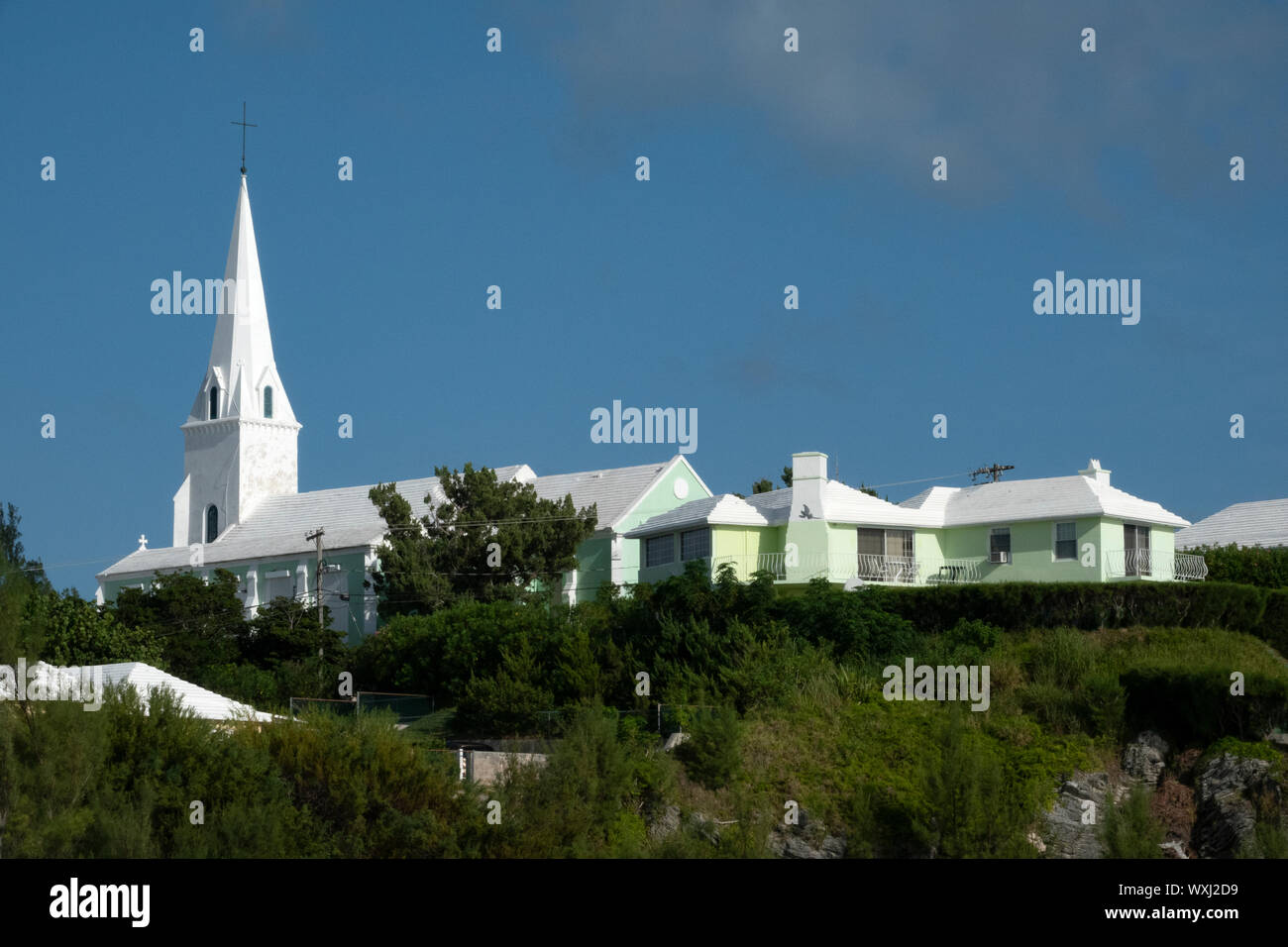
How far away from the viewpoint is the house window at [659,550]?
5197 cm

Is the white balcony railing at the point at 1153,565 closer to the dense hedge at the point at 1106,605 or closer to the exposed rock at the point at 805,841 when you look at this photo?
the dense hedge at the point at 1106,605

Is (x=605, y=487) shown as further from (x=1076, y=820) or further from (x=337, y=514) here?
(x=1076, y=820)

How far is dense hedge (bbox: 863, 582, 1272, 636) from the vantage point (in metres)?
41.7

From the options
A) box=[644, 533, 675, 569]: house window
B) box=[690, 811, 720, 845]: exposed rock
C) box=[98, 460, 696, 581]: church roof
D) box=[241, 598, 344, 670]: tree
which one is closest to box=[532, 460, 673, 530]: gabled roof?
box=[98, 460, 696, 581]: church roof

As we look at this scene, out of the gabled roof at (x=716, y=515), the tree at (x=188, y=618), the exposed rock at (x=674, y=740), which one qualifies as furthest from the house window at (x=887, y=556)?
the tree at (x=188, y=618)

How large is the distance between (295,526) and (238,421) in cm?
928

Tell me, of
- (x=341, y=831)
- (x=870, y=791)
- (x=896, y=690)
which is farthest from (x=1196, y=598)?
(x=341, y=831)

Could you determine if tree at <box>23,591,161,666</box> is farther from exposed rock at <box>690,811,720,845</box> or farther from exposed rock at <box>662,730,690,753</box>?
exposed rock at <box>690,811,720,845</box>

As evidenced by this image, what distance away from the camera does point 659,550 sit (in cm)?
5266

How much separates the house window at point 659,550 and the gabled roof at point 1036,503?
7.06 m

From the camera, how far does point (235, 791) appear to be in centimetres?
2998

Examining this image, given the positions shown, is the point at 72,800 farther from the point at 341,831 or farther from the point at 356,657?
the point at 356,657

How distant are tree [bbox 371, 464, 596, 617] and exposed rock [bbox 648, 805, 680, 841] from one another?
66.4ft

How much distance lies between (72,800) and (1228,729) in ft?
75.7
